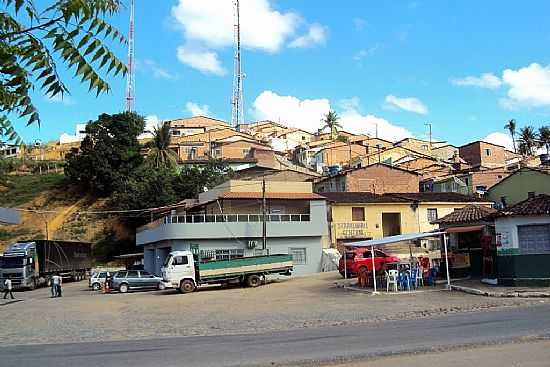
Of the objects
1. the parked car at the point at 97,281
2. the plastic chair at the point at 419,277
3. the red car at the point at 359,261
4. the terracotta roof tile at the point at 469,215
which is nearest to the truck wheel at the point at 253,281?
the red car at the point at 359,261

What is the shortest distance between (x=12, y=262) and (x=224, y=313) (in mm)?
32784

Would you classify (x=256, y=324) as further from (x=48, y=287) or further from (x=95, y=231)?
(x=95, y=231)

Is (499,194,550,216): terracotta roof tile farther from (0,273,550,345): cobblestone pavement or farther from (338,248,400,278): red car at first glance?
(338,248,400,278): red car

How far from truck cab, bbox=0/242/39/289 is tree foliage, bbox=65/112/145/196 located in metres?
31.3

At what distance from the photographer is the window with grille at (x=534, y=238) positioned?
87.6 ft

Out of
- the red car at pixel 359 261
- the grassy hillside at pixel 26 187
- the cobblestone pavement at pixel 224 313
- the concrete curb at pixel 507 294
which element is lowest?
the cobblestone pavement at pixel 224 313

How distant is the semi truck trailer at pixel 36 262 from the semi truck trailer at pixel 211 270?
1899 centimetres

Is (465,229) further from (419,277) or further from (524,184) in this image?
(524,184)

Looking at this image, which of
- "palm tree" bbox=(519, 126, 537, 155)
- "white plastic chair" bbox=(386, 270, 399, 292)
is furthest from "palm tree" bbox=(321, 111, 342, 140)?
"white plastic chair" bbox=(386, 270, 399, 292)

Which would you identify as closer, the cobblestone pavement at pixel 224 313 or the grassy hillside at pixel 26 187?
the cobblestone pavement at pixel 224 313

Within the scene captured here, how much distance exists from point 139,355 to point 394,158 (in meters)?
85.8

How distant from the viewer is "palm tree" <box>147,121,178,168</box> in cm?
8656

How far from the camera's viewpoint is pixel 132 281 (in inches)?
1751

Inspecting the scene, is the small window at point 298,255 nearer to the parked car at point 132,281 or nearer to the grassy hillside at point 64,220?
the parked car at point 132,281
